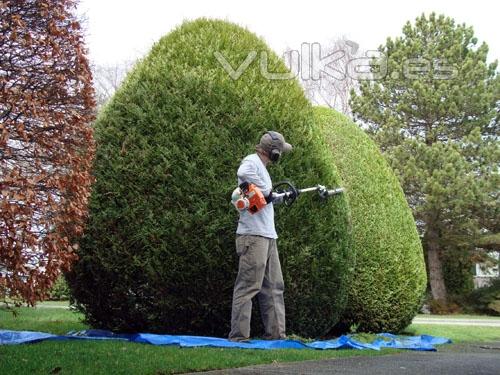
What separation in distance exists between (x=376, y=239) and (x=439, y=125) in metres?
15.9

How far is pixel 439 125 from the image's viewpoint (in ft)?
76.6

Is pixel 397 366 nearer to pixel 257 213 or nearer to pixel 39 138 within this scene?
pixel 257 213

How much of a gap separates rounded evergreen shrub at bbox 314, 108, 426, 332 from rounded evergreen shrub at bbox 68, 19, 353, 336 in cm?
130

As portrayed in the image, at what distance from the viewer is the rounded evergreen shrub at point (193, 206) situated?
6539 millimetres

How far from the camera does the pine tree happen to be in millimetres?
21594

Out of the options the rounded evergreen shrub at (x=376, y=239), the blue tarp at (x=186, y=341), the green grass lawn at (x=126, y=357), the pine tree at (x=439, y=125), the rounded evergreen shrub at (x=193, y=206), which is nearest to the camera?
the green grass lawn at (x=126, y=357)

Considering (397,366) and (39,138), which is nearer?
(39,138)

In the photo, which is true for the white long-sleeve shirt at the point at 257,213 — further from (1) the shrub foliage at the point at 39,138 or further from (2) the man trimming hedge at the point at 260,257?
(1) the shrub foliage at the point at 39,138

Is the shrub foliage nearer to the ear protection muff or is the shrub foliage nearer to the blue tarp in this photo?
the blue tarp

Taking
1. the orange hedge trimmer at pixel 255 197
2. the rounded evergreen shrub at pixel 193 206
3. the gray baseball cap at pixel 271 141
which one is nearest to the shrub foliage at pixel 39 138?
the rounded evergreen shrub at pixel 193 206

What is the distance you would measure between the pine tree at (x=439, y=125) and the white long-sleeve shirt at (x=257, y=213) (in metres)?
15.9

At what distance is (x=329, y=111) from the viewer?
9773 mm

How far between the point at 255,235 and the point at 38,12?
2.66 meters

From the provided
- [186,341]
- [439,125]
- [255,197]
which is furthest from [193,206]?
[439,125]
